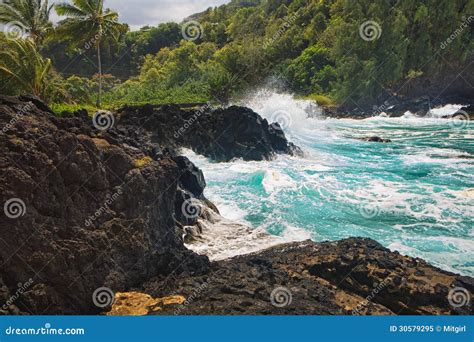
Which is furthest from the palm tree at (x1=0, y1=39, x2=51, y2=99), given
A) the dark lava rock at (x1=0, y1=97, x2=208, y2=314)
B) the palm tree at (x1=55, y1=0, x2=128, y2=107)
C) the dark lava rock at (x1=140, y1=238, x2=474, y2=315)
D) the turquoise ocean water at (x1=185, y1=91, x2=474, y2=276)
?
the dark lava rock at (x1=140, y1=238, x2=474, y2=315)

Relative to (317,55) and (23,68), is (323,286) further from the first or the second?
(317,55)

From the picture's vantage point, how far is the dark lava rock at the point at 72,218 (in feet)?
22.0

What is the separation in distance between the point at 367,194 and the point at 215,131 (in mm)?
11161

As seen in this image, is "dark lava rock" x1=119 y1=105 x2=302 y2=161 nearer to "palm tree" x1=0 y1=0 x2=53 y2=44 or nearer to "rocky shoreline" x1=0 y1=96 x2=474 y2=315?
"palm tree" x1=0 y1=0 x2=53 y2=44

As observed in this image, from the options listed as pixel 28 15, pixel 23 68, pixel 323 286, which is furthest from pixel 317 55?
pixel 323 286

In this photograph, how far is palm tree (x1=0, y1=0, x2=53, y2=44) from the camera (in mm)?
25891

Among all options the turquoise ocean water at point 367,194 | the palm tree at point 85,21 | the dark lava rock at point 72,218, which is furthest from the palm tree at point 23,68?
the dark lava rock at point 72,218

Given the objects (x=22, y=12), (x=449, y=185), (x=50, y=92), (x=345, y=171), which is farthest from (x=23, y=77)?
(x=449, y=185)

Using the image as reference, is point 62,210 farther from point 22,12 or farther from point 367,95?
point 367,95

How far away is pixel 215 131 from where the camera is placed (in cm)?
2569

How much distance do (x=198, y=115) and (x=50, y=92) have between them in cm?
873

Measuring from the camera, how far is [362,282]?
8570mm

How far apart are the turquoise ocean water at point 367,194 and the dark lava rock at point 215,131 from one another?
970 millimetres

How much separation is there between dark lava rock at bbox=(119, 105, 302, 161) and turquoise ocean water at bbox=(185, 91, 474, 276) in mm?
970
